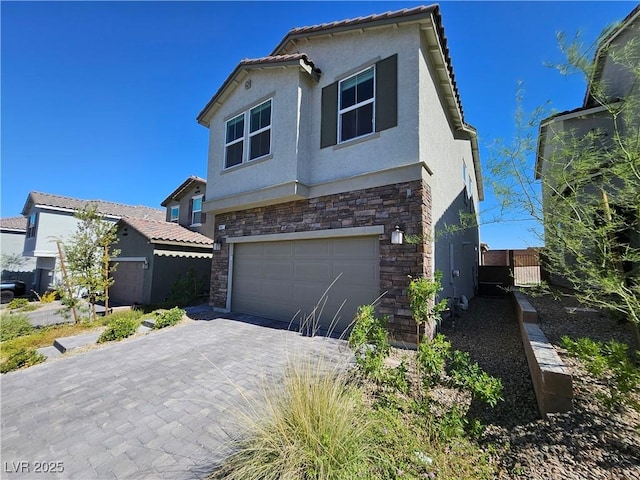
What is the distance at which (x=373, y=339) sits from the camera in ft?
14.2

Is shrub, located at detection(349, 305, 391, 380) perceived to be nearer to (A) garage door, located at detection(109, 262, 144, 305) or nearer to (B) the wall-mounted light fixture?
(B) the wall-mounted light fixture

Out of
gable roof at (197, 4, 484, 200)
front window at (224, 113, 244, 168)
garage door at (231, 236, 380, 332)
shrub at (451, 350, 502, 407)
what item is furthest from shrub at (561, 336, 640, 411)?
front window at (224, 113, 244, 168)

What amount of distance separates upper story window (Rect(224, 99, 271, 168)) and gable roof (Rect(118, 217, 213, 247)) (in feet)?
22.1

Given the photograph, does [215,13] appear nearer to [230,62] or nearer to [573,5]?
[230,62]

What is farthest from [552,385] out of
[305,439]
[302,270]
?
[302,270]

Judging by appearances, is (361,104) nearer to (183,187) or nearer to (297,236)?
(297,236)

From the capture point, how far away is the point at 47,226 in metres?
21.4

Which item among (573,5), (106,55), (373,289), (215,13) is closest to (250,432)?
(373,289)

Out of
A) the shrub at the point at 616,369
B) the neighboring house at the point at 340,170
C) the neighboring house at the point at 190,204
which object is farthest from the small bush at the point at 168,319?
the shrub at the point at 616,369

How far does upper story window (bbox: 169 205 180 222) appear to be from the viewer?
20.6 metres

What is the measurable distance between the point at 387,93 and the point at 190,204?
16549mm

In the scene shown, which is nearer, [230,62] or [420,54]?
[420,54]

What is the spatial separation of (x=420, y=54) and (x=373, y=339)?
23.7 ft

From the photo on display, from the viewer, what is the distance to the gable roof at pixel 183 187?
18.5 meters
